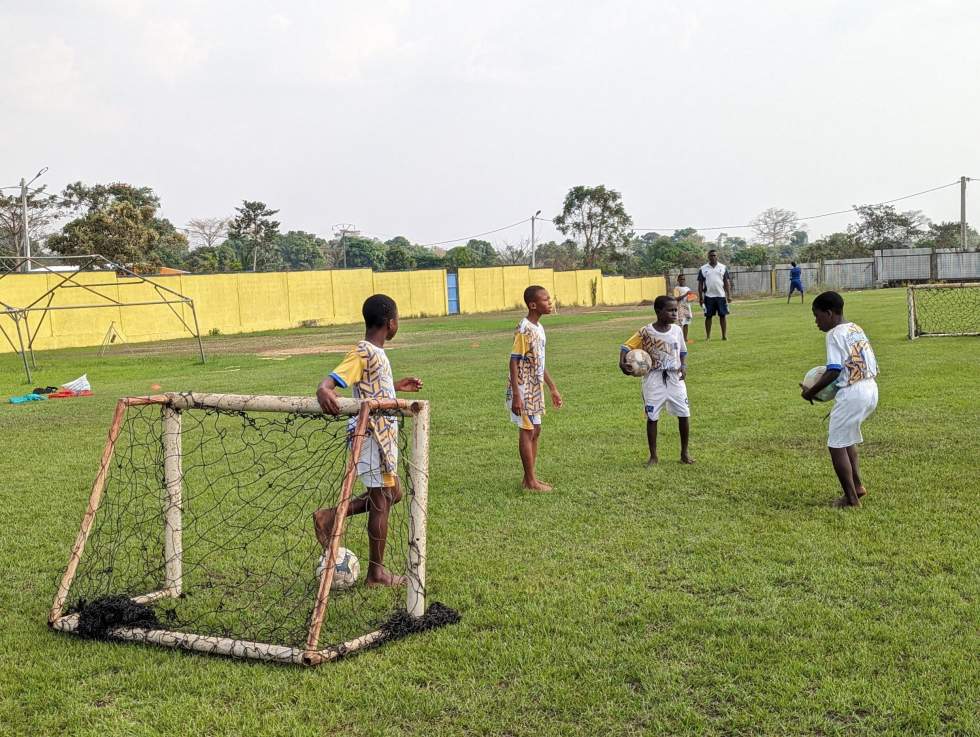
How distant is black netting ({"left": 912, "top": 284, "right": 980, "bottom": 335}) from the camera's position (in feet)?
53.9

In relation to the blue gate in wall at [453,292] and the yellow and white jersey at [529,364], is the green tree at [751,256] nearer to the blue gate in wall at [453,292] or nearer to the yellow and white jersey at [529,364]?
the blue gate in wall at [453,292]

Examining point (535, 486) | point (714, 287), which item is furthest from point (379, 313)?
point (714, 287)

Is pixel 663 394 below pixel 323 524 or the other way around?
the other way around

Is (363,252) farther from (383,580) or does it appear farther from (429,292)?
(383,580)

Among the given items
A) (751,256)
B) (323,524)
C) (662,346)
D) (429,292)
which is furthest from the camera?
(751,256)

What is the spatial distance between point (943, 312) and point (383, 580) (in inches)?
830

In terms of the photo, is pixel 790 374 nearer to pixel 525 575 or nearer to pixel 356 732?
pixel 525 575

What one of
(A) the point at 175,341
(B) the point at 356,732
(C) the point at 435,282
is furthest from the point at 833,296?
(C) the point at 435,282

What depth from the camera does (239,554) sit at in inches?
211

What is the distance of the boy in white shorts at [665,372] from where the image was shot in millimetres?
7258

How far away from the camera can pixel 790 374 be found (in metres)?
12.2

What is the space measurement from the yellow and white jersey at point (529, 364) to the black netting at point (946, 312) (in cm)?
1131

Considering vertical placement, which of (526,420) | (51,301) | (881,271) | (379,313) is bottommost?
(526,420)

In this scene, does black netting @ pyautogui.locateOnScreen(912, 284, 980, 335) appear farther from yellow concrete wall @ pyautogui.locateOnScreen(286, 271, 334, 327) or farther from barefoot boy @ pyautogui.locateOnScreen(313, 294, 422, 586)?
yellow concrete wall @ pyautogui.locateOnScreen(286, 271, 334, 327)
